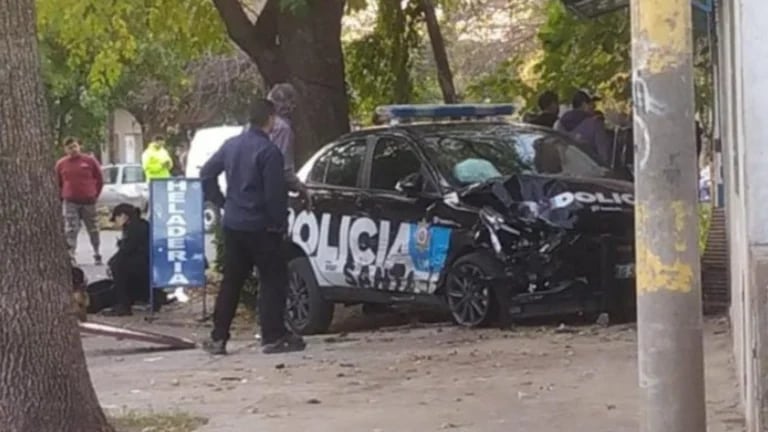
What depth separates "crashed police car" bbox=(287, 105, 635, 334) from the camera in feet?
39.3

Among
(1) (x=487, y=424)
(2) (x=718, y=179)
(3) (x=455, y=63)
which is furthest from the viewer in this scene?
(3) (x=455, y=63)

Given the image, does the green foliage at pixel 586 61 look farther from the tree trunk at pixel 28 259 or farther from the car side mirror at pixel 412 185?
the tree trunk at pixel 28 259

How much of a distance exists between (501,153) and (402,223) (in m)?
0.98

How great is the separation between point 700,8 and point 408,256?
3.19 meters

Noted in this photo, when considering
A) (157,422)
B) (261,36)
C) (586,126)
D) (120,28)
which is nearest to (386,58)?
(120,28)

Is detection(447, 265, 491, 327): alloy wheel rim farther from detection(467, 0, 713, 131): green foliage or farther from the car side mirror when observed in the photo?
detection(467, 0, 713, 131): green foliage

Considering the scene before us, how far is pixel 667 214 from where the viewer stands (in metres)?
4.59

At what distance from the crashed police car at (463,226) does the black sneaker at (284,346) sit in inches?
58.0

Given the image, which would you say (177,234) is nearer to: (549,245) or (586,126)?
(586,126)

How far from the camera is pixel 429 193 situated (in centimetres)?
1259

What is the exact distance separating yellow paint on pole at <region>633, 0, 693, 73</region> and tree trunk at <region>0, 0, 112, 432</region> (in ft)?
11.5

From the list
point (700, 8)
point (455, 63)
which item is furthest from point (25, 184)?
point (455, 63)

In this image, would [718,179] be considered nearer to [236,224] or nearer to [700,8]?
A: [700,8]

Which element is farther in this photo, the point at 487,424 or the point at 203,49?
the point at 203,49
